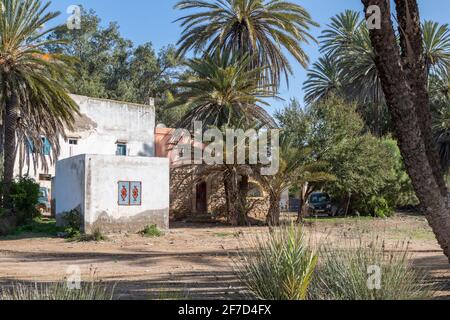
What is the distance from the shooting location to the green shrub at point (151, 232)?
20703 millimetres

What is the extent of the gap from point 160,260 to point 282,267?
815 centimetres

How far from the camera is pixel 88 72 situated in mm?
46594

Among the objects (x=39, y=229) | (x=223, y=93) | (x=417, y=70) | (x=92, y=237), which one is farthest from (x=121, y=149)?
(x=417, y=70)

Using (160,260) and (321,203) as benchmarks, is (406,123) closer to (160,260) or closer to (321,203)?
(160,260)

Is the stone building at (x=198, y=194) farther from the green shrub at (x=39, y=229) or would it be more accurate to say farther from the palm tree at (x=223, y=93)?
the green shrub at (x=39, y=229)

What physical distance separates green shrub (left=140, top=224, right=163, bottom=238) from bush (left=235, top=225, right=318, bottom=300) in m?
14.1

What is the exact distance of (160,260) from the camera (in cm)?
1417

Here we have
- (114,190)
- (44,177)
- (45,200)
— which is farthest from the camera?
(44,177)

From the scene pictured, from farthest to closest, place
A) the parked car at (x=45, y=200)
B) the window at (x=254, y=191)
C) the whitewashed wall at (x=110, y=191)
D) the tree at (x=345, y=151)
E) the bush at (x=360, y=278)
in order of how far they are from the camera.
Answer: the parked car at (x=45, y=200) < the window at (x=254, y=191) < the tree at (x=345, y=151) < the whitewashed wall at (x=110, y=191) < the bush at (x=360, y=278)

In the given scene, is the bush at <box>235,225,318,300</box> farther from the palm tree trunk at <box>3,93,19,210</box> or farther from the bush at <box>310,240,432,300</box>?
the palm tree trunk at <box>3,93,19,210</box>

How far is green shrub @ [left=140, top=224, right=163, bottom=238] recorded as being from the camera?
20703mm

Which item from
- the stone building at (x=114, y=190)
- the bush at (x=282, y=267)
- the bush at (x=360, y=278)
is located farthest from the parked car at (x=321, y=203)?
the bush at (x=282, y=267)

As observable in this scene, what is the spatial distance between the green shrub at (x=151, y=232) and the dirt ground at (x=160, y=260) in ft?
1.43

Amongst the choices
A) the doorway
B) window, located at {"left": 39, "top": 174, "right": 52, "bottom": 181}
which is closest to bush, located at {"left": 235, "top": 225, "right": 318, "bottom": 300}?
the doorway
